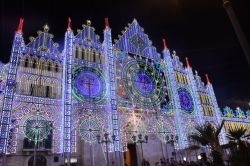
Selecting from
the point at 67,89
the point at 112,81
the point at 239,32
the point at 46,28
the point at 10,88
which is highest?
the point at 46,28

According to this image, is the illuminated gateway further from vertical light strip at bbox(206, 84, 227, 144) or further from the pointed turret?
vertical light strip at bbox(206, 84, 227, 144)

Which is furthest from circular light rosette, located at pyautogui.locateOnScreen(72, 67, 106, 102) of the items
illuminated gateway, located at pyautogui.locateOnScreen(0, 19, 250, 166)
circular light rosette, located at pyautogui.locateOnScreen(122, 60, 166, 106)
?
circular light rosette, located at pyautogui.locateOnScreen(122, 60, 166, 106)

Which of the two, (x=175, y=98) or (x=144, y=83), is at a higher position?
(x=144, y=83)

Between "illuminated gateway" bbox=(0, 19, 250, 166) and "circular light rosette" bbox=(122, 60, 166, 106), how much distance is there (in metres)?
0.17

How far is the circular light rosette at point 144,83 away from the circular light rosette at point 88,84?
437 cm

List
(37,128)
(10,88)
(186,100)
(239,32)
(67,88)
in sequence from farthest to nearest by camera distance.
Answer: (186,100) < (67,88) < (37,128) < (10,88) < (239,32)

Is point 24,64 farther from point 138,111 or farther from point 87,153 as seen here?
point 138,111

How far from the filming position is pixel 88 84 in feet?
99.0

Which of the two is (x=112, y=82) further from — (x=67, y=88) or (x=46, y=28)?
(x=46, y=28)

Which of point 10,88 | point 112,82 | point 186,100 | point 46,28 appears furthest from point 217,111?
point 10,88

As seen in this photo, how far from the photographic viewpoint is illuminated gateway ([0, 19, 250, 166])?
24656mm

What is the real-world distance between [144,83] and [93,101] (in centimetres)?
1038

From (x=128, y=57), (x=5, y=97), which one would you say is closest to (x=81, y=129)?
(x=5, y=97)

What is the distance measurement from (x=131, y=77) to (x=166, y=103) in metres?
7.63
